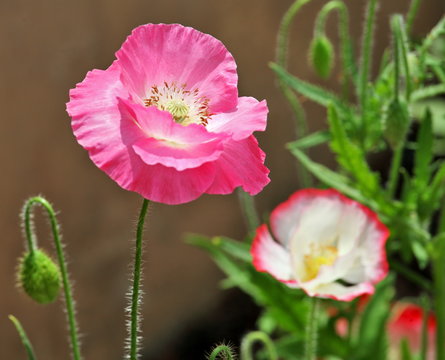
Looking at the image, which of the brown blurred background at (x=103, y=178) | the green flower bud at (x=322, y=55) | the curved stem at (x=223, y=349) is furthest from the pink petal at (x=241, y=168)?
the brown blurred background at (x=103, y=178)

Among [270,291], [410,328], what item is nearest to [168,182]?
[270,291]

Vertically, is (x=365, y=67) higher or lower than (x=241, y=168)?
higher

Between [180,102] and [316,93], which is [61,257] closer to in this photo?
[180,102]

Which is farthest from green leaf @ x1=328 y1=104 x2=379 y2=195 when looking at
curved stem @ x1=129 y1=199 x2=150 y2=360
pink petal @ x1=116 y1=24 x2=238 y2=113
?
curved stem @ x1=129 y1=199 x2=150 y2=360

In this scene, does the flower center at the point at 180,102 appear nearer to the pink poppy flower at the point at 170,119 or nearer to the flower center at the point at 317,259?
the pink poppy flower at the point at 170,119

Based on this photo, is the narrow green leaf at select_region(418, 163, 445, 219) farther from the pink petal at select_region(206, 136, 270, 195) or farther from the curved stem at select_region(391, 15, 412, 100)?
the pink petal at select_region(206, 136, 270, 195)

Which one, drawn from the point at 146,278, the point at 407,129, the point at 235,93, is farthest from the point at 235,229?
the point at 235,93
